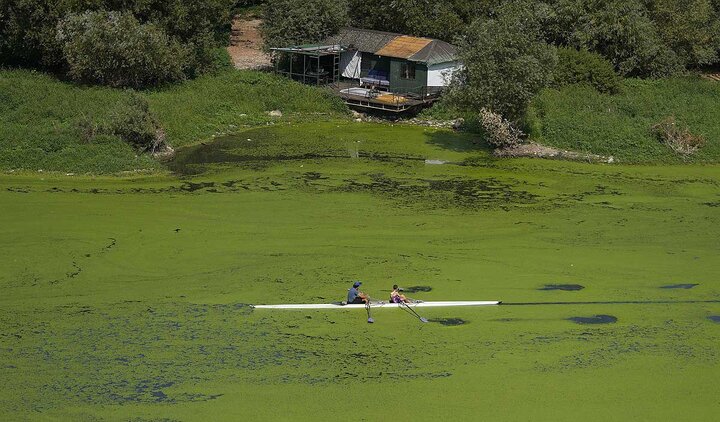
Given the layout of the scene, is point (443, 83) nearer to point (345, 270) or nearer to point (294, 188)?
point (294, 188)

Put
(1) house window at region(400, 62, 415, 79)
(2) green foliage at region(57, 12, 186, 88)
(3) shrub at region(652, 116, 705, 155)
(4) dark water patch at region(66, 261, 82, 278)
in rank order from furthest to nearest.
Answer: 1. (1) house window at region(400, 62, 415, 79)
2. (2) green foliage at region(57, 12, 186, 88)
3. (3) shrub at region(652, 116, 705, 155)
4. (4) dark water patch at region(66, 261, 82, 278)

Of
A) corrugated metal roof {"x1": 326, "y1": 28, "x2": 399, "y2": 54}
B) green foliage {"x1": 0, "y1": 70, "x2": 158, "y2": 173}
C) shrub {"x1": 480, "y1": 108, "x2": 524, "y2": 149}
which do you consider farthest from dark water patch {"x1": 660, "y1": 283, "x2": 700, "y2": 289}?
corrugated metal roof {"x1": 326, "y1": 28, "x2": 399, "y2": 54}

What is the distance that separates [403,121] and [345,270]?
69.4 feet

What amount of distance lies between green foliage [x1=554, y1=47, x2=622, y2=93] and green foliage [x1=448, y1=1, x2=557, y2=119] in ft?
16.7

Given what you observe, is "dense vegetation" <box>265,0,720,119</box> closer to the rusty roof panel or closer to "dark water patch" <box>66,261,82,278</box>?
the rusty roof panel

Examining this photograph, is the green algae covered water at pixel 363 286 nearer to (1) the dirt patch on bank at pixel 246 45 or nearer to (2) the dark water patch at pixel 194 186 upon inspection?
(2) the dark water patch at pixel 194 186

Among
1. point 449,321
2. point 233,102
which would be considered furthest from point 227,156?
point 449,321

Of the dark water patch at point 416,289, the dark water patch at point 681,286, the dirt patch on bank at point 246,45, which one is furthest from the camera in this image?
the dirt patch on bank at point 246,45

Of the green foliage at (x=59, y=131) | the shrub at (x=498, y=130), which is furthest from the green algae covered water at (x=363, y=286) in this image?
the shrub at (x=498, y=130)

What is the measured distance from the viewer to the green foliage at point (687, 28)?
52188 mm

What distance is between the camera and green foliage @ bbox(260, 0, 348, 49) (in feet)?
175

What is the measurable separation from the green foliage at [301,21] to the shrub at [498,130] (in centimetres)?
1447

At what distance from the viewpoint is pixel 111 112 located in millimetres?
41344

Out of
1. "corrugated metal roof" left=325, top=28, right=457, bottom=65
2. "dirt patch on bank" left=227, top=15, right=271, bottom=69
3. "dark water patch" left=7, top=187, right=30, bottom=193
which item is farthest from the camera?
"dirt patch on bank" left=227, top=15, right=271, bottom=69
